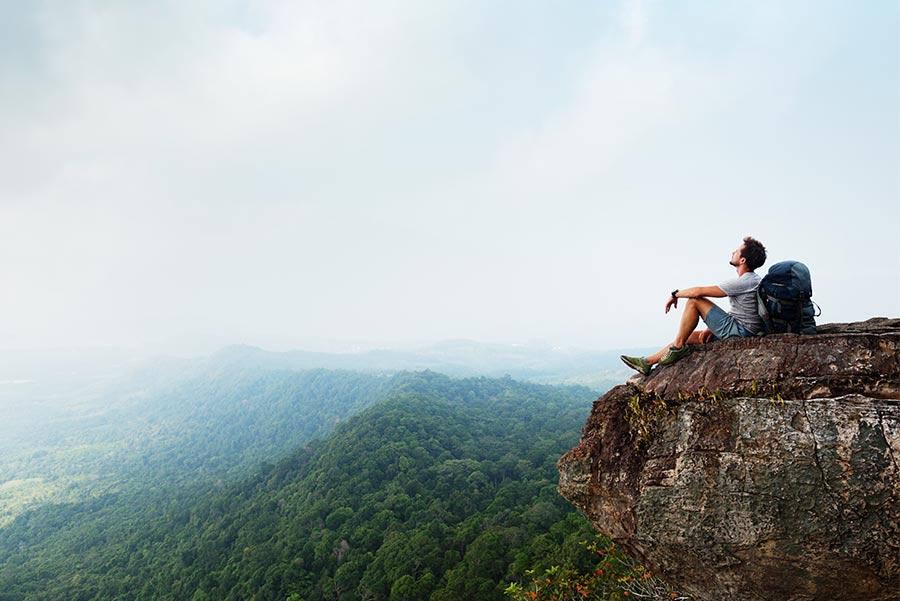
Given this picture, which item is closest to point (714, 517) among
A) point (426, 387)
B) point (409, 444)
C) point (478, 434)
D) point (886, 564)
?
point (886, 564)

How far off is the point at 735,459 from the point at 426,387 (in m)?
154

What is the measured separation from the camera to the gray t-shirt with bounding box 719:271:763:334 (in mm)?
6182

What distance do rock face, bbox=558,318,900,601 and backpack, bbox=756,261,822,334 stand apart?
1.11ft

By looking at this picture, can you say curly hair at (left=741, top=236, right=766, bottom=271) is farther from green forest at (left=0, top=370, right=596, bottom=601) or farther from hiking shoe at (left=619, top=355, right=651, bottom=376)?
green forest at (left=0, top=370, right=596, bottom=601)

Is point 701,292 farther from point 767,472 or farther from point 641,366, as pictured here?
Result: point 767,472

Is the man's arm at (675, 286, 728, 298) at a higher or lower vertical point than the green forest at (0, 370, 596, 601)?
higher

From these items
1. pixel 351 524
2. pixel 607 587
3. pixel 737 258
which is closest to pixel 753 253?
pixel 737 258

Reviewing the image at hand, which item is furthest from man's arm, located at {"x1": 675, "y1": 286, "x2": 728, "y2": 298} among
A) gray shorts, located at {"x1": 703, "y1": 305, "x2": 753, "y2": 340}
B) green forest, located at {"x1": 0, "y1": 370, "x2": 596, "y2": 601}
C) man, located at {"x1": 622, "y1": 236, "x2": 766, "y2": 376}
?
green forest, located at {"x1": 0, "y1": 370, "x2": 596, "y2": 601}

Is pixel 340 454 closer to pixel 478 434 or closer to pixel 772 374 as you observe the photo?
pixel 478 434

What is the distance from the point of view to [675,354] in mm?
6621

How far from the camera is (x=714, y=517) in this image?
202 inches

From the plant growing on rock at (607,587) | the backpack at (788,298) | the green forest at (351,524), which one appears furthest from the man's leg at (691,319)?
the green forest at (351,524)

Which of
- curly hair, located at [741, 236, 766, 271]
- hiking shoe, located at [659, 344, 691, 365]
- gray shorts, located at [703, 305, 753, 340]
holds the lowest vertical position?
hiking shoe, located at [659, 344, 691, 365]

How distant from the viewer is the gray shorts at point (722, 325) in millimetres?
6305
